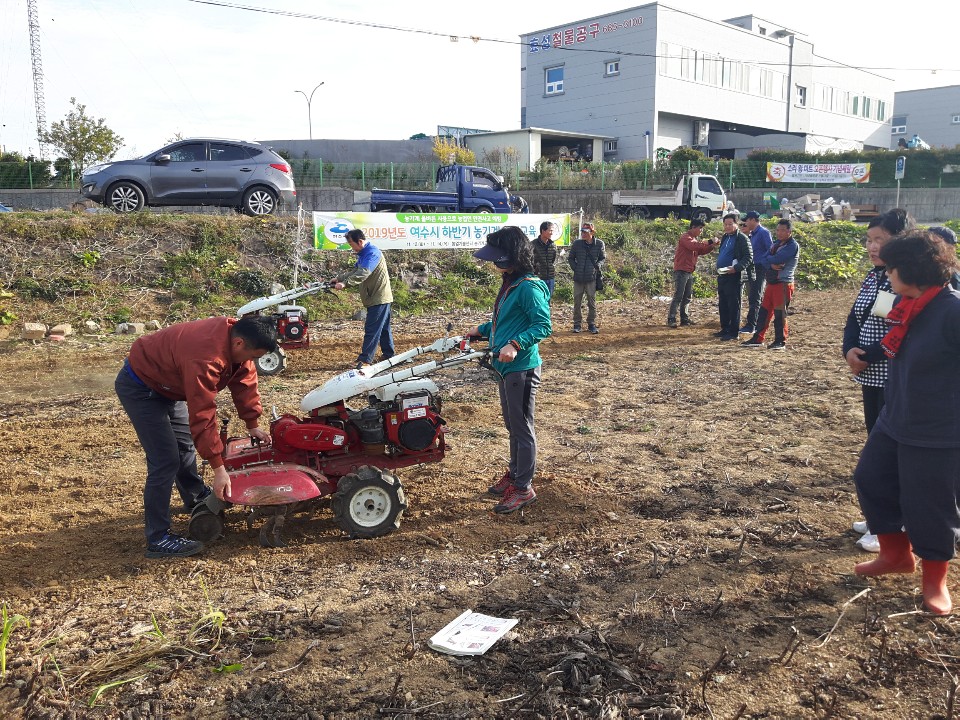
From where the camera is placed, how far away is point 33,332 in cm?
1087

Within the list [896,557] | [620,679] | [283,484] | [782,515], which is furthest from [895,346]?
[283,484]

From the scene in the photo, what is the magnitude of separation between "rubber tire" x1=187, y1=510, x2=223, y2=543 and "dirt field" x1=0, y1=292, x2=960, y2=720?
0.10 meters

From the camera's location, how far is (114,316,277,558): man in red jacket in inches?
157

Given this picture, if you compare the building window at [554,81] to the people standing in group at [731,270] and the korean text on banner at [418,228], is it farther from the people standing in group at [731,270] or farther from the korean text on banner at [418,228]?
the people standing in group at [731,270]

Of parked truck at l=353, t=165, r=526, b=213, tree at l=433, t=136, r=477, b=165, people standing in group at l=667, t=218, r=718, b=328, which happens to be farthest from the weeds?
tree at l=433, t=136, r=477, b=165

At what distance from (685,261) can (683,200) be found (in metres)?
14.2

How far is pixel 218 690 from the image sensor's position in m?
3.12

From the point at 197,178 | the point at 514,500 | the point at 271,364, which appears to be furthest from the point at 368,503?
the point at 197,178

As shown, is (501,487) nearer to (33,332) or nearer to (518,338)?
(518,338)

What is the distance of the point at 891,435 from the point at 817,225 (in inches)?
781

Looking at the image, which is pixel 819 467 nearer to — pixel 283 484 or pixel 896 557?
pixel 896 557

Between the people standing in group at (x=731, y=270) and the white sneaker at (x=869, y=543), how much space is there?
7094 mm

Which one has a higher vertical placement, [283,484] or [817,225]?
[817,225]

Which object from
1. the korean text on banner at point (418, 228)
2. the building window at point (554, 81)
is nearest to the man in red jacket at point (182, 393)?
the korean text on banner at point (418, 228)
